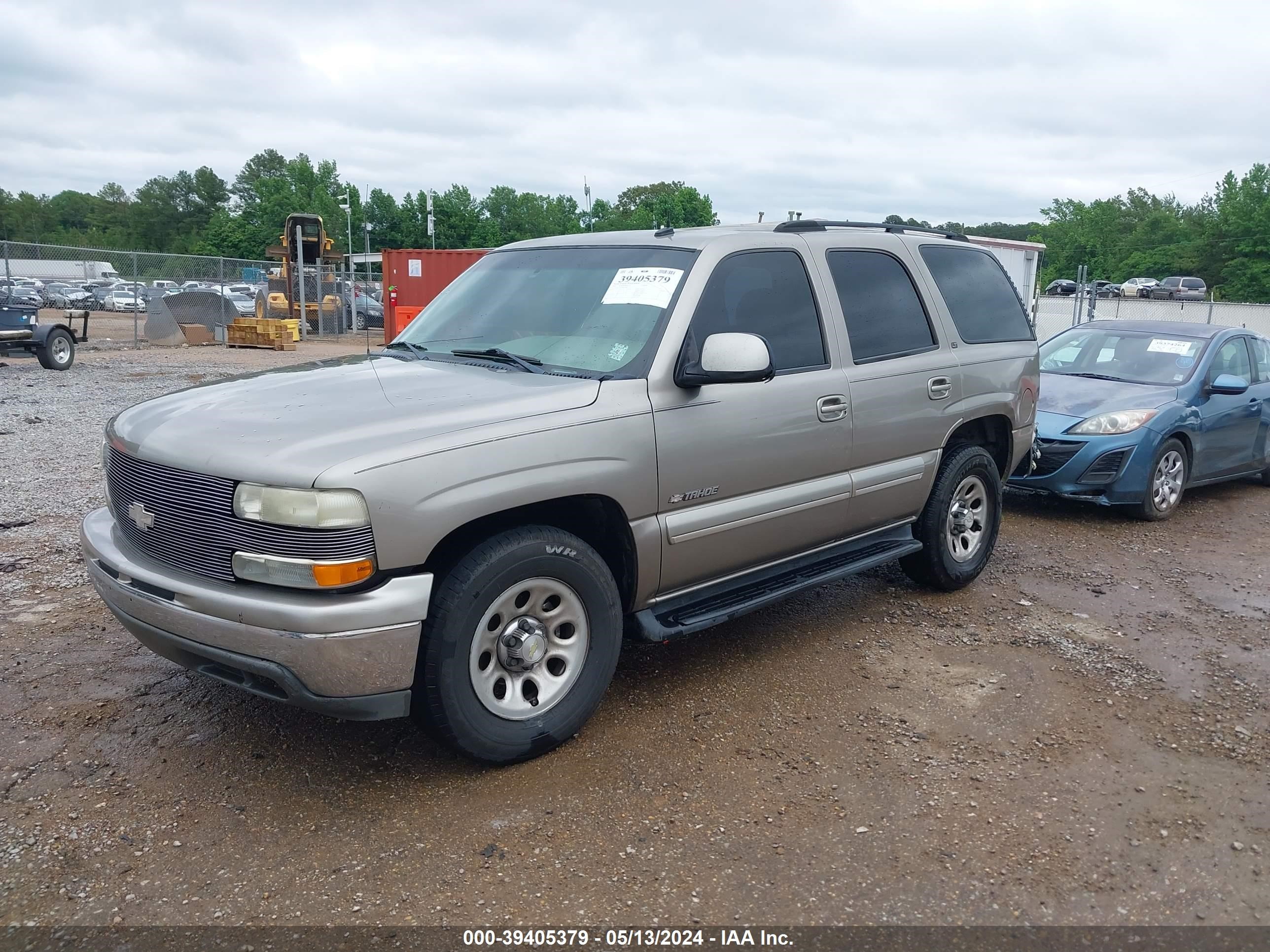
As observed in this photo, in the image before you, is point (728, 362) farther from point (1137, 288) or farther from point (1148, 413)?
point (1137, 288)

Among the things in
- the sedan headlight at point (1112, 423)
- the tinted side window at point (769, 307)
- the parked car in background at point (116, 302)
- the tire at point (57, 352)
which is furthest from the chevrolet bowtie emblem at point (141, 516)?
the parked car in background at point (116, 302)

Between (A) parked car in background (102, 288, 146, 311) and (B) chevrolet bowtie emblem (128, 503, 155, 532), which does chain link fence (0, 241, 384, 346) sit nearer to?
(A) parked car in background (102, 288, 146, 311)

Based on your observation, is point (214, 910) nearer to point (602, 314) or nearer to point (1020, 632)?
A: point (602, 314)

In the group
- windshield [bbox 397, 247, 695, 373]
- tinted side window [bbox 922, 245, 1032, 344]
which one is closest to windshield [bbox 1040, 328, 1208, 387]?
tinted side window [bbox 922, 245, 1032, 344]

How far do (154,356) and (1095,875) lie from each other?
21854mm

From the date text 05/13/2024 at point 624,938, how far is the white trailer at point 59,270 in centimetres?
2406

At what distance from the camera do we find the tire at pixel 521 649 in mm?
3279

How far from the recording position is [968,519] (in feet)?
18.7

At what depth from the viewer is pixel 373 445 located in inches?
125

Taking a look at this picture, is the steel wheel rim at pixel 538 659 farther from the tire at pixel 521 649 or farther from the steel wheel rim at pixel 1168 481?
the steel wheel rim at pixel 1168 481

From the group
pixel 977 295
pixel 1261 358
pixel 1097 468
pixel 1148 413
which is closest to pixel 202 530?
pixel 977 295

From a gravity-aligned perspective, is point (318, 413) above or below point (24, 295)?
below

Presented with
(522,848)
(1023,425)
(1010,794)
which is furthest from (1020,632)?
(522,848)

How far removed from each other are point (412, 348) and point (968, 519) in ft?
10.6
